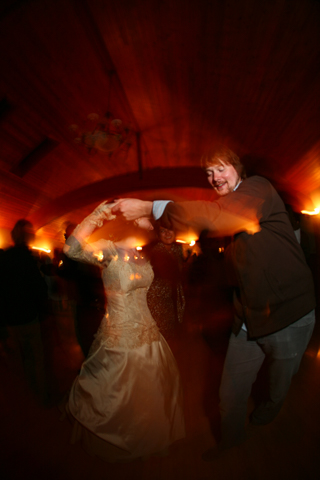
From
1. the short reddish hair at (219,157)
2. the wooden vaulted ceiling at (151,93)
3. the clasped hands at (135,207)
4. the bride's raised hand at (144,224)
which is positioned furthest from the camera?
the wooden vaulted ceiling at (151,93)

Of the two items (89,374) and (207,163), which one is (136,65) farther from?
(89,374)

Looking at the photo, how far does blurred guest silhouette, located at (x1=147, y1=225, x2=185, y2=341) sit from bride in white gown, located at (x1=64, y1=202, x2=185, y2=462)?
0.26 feet

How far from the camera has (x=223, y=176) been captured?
0.82 m

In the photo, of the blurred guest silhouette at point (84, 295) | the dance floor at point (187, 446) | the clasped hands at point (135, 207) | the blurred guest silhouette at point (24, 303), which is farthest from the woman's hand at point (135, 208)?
the dance floor at point (187, 446)

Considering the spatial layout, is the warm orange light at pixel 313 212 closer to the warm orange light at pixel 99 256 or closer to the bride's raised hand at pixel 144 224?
the bride's raised hand at pixel 144 224

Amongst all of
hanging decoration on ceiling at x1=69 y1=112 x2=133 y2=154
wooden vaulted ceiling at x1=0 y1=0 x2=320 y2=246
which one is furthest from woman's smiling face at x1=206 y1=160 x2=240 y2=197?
hanging decoration on ceiling at x1=69 y1=112 x2=133 y2=154

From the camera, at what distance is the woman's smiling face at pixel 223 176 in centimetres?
81

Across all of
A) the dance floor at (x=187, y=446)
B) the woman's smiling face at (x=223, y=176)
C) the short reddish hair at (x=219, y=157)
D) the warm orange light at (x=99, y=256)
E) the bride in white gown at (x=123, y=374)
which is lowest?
the dance floor at (x=187, y=446)

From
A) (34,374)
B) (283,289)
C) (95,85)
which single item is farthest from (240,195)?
(95,85)

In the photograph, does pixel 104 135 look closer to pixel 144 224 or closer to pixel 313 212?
pixel 144 224

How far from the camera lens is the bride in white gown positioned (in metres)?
1.00

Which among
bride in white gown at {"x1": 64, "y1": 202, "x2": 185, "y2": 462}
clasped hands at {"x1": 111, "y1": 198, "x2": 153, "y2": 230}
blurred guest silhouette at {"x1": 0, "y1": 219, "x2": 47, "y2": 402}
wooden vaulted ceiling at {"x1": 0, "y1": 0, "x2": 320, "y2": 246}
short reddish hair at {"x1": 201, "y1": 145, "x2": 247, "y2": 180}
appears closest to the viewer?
clasped hands at {"x1": 111, "y1": 198, "x2": 153, "y2": 230}

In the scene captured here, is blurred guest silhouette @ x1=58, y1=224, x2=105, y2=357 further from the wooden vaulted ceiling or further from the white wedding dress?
the wooden vaulted ceiling

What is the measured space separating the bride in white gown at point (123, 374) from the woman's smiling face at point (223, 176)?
483mm
